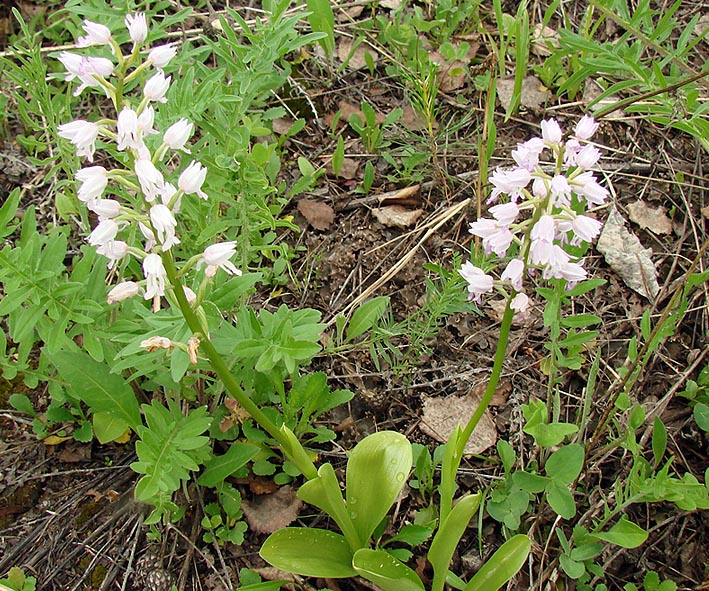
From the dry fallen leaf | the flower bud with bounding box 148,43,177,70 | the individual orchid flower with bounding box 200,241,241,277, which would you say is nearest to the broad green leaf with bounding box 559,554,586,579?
the dry fallen leaf

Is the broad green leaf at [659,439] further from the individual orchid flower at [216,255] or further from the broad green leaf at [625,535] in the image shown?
the individual orchid flower at [216,255]

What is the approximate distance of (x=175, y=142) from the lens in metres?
2.00

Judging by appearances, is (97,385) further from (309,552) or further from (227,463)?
(309,552)

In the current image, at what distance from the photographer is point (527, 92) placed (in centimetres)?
435

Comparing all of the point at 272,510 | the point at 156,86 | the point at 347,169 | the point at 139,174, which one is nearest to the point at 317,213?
the point at 347,169

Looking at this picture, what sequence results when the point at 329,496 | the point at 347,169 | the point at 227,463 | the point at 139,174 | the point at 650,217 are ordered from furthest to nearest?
the point at 347,169, the point at 650,217, the point at 227,463, the point at 329,496, the point at 139,174

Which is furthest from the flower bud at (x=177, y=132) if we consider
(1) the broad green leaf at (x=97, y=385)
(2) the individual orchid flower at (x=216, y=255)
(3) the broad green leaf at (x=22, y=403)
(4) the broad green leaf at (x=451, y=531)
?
(3) the broad green leaf at (x=22, y=403)

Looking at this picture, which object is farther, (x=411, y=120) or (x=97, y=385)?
(x=411, y=120)

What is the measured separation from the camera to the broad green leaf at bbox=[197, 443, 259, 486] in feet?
9.45

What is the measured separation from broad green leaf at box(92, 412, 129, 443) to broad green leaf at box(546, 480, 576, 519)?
72.1 inches

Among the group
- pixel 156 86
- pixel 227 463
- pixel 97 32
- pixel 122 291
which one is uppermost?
pixel 97 32

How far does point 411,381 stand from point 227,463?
969 millimetres

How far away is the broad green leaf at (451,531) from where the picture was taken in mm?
2322

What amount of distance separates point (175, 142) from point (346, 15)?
303cm
